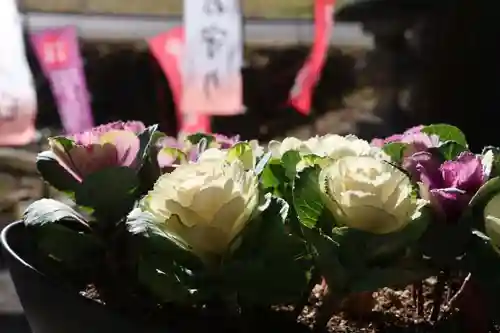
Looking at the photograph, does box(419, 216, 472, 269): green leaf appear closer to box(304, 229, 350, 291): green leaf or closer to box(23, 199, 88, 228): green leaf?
box(304, 229, 350, 291): green leaf

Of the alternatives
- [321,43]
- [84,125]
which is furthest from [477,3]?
[84,125]

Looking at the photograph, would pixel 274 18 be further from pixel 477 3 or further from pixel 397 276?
pixel 397 276

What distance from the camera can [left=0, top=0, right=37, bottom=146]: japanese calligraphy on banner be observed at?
0.95 metres

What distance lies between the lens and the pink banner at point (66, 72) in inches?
38.2

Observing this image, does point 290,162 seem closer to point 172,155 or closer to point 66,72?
point 172,155

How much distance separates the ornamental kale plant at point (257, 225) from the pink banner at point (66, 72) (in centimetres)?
61

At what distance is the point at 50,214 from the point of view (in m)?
0.36

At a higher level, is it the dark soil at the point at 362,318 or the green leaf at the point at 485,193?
the green leaf at the point at 485,193

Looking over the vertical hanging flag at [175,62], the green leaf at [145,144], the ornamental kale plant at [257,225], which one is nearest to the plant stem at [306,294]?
the ornamental kale plant at [257,225]

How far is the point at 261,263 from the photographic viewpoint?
32 centimetres

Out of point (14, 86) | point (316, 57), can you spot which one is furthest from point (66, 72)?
point (316, 57)

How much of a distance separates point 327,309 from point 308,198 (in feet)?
0.17

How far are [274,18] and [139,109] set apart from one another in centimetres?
21

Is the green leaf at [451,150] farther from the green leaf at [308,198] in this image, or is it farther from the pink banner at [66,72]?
the pink banner at [66,72]
